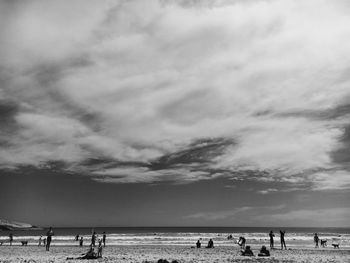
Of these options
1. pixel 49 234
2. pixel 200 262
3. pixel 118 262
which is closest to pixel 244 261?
pixel 200 262

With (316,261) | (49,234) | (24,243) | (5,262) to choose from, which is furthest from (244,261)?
(24,243)

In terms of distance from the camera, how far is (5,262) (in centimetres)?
2775

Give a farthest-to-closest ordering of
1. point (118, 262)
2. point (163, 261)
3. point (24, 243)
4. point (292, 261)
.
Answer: point (24, 243)
point (292, 261)
point (118, 262)
point (163, 261)

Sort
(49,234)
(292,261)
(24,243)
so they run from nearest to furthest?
1. (292,261)
2. (49,234)
3. (24,243)

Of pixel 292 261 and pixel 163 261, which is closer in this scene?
pixel 163 261

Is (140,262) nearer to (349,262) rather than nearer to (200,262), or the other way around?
(200,262)

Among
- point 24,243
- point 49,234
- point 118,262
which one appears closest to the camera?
point 118,262

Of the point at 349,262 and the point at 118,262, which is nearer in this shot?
the point at 118,262

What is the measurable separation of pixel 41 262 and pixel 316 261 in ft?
76.3

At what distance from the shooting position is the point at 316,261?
29.2m

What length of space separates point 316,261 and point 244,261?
21.3 feet

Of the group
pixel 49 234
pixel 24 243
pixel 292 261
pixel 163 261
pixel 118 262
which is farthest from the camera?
pixel 24 243

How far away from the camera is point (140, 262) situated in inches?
1073

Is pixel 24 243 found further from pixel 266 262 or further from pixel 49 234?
pixel 266 262
